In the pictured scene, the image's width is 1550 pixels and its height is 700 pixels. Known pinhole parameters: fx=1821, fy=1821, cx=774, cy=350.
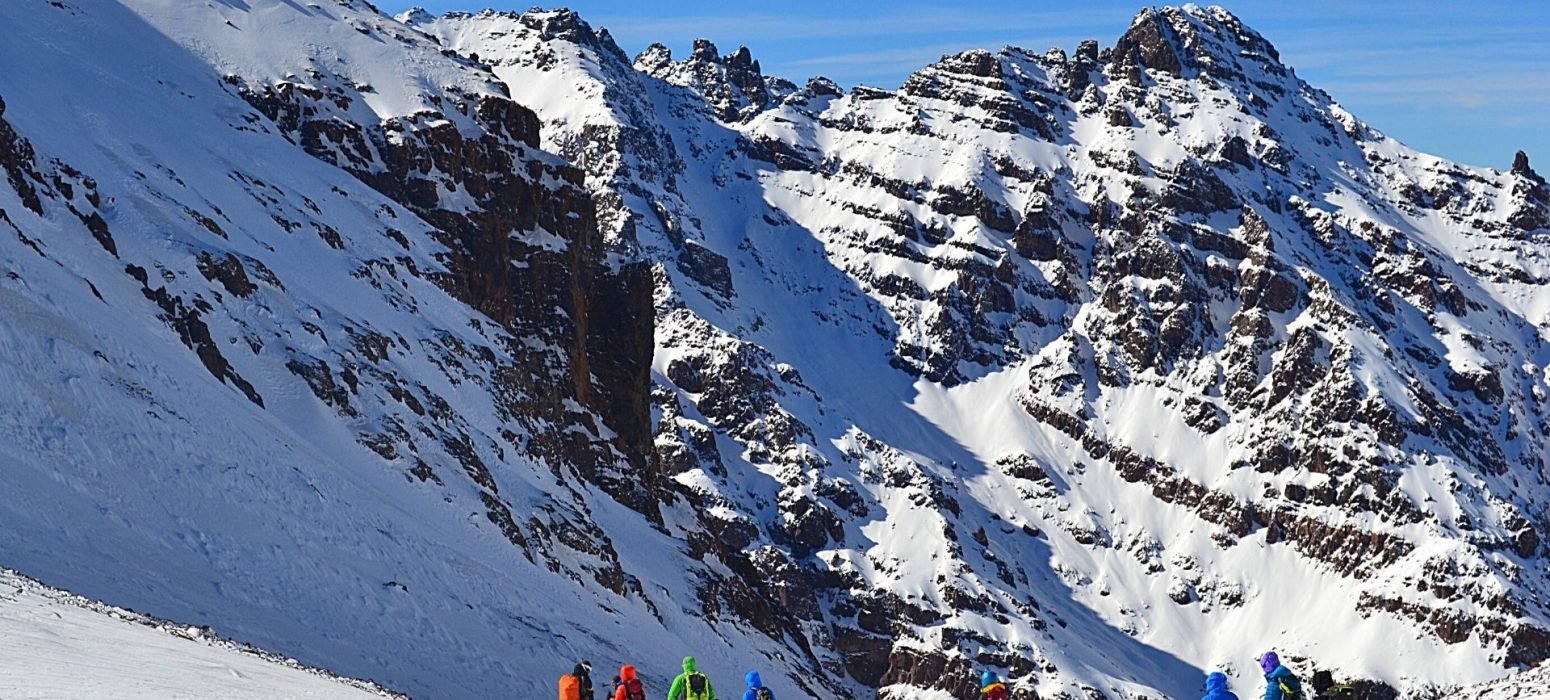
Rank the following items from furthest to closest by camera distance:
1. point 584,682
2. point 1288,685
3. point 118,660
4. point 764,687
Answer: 1. point 584,682
2. point 764,687
3. point 118,660
4. point 1288,685

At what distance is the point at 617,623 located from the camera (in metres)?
70.9

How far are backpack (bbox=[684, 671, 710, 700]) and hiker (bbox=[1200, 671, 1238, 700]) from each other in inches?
304

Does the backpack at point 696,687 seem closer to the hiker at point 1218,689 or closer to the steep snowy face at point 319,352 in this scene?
the hiker at point 1218,689

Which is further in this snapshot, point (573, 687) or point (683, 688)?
point (683, 688)

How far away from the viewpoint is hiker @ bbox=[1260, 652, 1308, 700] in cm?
2475

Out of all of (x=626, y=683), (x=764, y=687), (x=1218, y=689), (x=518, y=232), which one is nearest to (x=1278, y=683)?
(x=1218, y=689)

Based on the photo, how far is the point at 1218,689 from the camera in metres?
23.6

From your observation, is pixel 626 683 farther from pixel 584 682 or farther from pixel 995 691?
pixel 995 691

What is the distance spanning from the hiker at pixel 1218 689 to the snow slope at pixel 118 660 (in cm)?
1341

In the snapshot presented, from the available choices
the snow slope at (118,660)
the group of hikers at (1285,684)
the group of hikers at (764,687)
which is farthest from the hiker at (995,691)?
the snow slope at (118,660)

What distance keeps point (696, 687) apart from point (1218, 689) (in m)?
8.20

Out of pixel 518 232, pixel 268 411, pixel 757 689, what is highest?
pixel 518 232

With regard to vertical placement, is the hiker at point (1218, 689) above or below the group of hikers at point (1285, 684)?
below

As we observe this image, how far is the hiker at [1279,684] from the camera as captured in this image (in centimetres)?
2475
